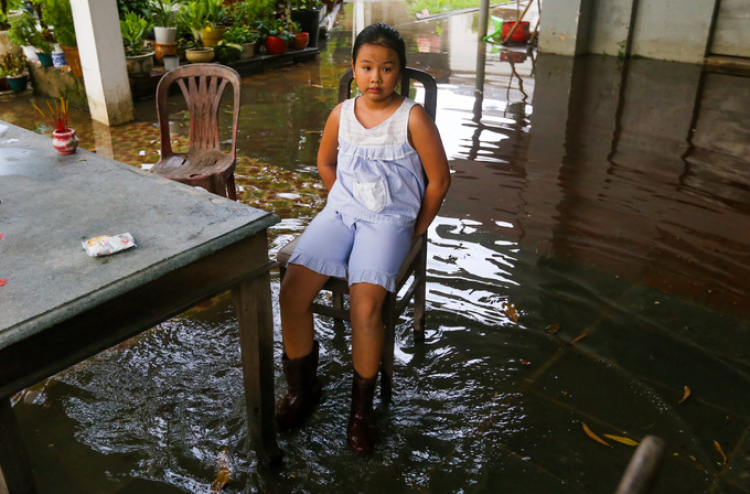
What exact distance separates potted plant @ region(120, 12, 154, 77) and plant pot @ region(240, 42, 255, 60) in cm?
174

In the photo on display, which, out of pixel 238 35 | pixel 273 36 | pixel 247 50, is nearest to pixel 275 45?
pixel 273 36

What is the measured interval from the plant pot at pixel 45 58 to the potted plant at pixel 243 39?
7.73 ft

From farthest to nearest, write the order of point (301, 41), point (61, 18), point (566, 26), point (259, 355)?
point (566, 26), point (301, 41), point (61, 18), point (259, 355)

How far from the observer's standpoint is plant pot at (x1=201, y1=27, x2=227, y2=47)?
28.2 feet

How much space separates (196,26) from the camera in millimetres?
8570

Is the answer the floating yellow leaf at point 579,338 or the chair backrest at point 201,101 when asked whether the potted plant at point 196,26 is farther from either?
the floating yellow leaf at point 579,338

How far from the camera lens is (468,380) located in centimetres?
276

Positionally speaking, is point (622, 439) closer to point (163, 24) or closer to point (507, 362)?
point (507, 362)

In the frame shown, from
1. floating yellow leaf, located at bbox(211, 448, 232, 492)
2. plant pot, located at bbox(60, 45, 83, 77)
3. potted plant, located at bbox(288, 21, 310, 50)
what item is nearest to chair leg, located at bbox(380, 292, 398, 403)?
floating yellow leaf, located at bbox(211, 448, 232, 492)

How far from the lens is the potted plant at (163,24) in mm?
7816

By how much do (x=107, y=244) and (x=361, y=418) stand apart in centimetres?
114

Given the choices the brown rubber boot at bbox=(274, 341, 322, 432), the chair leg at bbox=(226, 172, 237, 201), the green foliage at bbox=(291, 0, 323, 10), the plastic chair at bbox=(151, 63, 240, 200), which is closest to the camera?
the brown rubber boot at bbox=(274, 341, 322, 432)

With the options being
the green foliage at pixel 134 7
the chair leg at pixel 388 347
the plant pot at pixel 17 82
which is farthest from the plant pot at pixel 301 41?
the chair leg at pixel 388 347

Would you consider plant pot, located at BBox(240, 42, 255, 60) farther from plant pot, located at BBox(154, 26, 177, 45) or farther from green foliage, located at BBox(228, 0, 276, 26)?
plant pot, located at BBox(154, 26, 177, 45)
